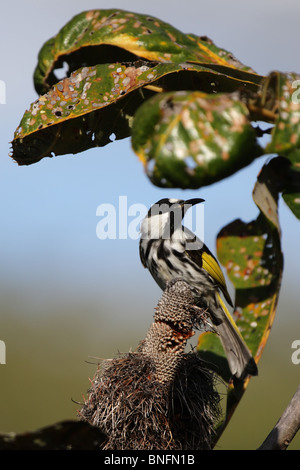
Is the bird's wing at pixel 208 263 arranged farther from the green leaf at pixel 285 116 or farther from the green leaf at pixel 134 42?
the green leaf at pixel 285 116

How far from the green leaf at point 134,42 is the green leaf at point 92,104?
44mm

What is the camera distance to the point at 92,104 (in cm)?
195

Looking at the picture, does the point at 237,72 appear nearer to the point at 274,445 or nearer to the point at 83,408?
the point at 274,445

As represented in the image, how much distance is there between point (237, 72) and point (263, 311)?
0.78 meters

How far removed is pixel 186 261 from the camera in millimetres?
4059

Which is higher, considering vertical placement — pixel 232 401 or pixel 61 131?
pixel 61 131

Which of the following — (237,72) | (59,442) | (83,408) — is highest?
(237,72)

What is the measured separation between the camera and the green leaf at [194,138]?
1.09 meters

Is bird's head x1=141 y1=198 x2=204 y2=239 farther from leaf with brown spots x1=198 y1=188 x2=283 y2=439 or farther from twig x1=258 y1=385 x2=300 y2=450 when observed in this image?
leaf with brown spots x1=198 y1=188 x2=283 y2=439

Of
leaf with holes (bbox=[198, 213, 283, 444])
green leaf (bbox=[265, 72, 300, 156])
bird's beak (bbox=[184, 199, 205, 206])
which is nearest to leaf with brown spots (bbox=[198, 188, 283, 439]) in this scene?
leaf with holes (bbox=[198, 213, 283, 444])

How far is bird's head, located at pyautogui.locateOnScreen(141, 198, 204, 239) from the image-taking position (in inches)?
168


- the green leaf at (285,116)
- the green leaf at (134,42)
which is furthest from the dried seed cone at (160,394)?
the green leaf at (285,116)

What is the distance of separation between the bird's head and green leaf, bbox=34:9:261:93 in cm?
239

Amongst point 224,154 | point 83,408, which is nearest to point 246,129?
point 224,154
